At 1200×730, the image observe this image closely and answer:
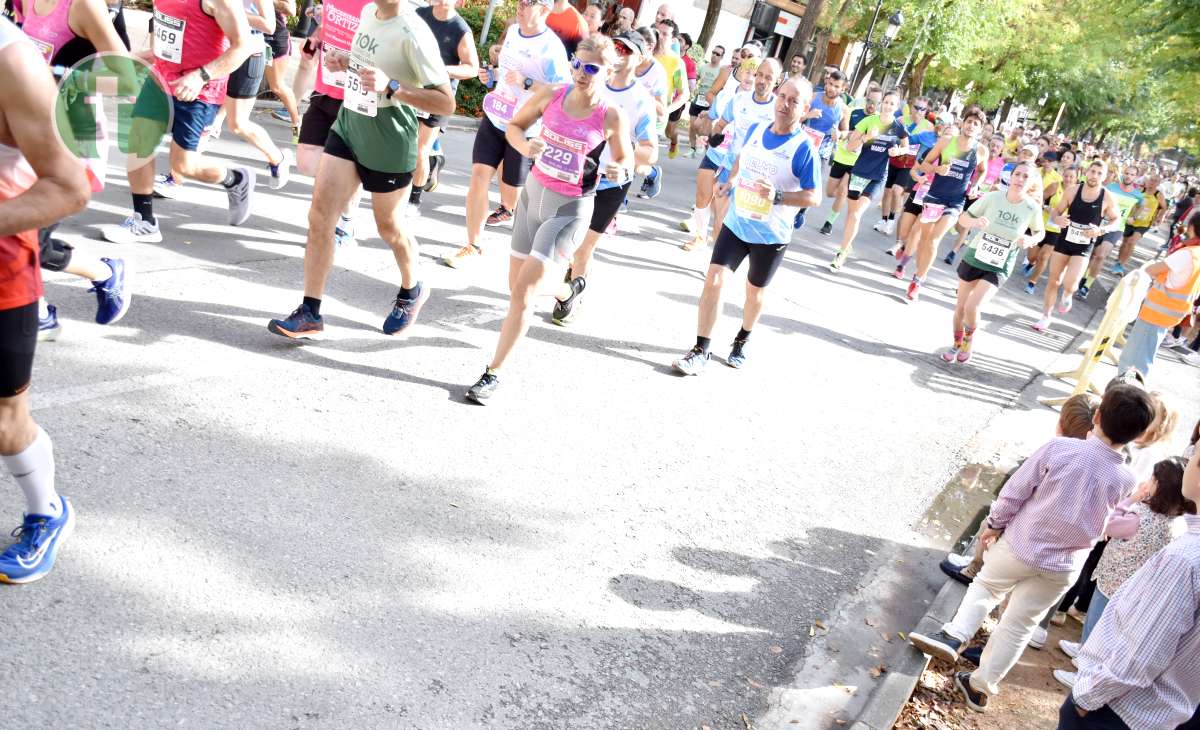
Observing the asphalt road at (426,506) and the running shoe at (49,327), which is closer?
the asphalt road at (426,506)

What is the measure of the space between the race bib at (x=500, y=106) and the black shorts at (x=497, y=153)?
0.07 meters

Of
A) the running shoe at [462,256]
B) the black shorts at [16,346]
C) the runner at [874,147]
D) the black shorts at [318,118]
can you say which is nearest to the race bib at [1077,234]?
the runner at [874,147]

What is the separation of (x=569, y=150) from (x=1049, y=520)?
3.09 m

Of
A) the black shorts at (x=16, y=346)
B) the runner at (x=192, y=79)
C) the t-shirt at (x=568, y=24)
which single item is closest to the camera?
the black shorts at (x=16, y=346)

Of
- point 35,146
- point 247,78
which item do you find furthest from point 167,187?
point 35,146

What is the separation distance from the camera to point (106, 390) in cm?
451

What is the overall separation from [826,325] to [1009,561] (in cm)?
554

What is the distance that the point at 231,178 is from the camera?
697 cm

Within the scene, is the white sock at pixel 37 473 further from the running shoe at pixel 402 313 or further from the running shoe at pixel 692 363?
the running shoe at pixel 692 363

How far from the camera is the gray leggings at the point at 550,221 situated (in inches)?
224

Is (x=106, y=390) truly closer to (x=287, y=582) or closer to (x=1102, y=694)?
(x=287, y=582)

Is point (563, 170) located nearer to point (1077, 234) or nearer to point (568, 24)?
point (568, 24)

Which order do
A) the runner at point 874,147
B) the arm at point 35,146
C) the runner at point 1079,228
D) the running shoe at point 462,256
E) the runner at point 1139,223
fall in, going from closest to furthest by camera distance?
the arm at point 35,146, the running shoe at point 462,256, the runner at point 1079,228, the runner at point 874,147, the runner at point 1139,223

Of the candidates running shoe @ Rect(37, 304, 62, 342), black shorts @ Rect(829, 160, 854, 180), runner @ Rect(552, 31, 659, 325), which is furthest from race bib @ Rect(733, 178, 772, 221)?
black shorts @ Rect(829, 160, 854, 180)
